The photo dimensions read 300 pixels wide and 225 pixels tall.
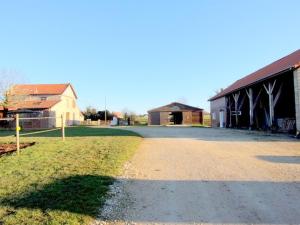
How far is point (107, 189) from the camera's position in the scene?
6250 millimetres

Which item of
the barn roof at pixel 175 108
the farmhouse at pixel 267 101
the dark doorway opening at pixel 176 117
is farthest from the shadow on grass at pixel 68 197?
Result: the dark doorway opening at pixel 176 117

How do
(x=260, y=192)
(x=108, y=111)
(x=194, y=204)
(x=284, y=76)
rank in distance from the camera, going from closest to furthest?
(x=194, y=204) → (x=260, y=192) → (x=284, y=76) → (x=108, y=111)

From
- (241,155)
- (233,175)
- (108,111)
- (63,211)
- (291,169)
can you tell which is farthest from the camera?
(108,111)

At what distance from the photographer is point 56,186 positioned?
642 centimetres

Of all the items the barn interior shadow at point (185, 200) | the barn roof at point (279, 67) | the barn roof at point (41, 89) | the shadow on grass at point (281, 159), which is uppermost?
the barn roof at point (41, 89)

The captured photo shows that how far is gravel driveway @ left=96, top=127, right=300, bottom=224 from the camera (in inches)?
188

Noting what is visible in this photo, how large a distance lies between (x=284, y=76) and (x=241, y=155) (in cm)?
1341

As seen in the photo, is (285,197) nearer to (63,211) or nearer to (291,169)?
(291,169)

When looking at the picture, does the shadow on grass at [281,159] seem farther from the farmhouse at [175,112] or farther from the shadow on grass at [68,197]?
the farmhouse at [175,112]

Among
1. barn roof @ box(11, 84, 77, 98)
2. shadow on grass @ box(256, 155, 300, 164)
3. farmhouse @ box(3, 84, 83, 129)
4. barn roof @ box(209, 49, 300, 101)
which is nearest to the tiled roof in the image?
farmhouse @ box(3, 84, 83, 129)

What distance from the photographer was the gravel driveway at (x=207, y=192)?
478 centimetres

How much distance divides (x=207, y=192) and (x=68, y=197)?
8.13ft

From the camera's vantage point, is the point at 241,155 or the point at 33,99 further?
the point at 33,99

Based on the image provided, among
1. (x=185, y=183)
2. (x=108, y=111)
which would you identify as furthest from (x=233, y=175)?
(x=108, y=111)
